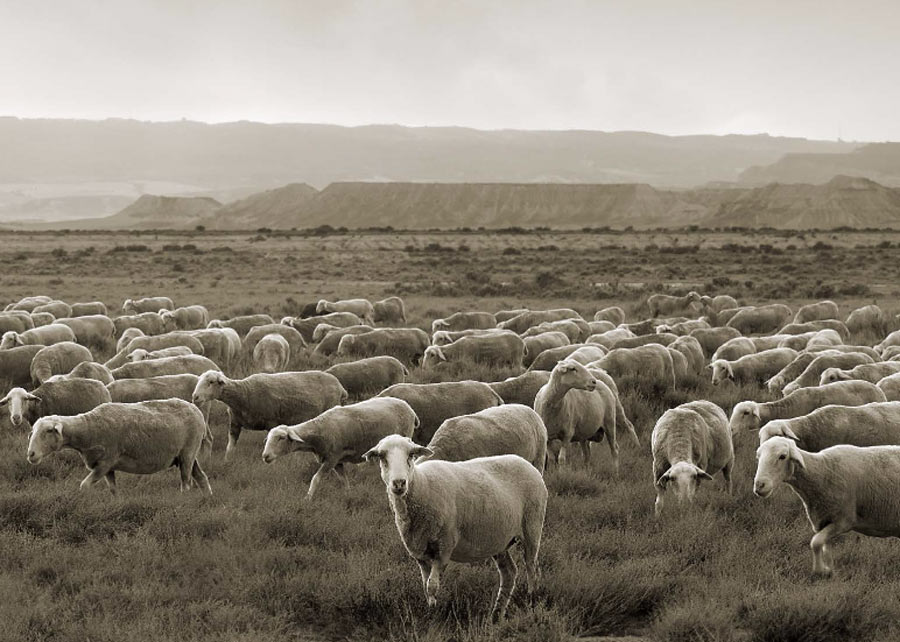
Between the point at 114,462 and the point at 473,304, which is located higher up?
the point at 114,462

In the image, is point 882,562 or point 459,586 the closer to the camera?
point 459,586

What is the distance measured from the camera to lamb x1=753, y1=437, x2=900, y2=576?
7.24 m

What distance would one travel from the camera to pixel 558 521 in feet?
27.3

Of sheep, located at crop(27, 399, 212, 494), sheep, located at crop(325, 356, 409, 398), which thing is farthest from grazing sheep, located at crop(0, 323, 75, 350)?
sheep, located at crop(27, 399, 212, 494)

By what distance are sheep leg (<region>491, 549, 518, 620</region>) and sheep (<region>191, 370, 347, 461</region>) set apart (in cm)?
552

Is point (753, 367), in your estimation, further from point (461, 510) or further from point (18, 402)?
→ point (18, 402)

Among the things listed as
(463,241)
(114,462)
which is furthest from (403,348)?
(463,241)

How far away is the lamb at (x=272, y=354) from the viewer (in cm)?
1689

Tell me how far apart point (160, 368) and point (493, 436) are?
716 centimetres

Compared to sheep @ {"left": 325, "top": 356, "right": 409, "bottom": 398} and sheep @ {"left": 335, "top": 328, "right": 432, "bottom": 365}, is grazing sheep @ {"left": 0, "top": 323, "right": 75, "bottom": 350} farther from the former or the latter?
sheep @ {"left": 325, "top": 356, "right": 409, "bottom": 398}

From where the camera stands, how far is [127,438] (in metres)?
9.38

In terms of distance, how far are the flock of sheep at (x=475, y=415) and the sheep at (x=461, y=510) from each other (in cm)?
1

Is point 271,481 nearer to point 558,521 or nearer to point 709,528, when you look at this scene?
point 558,521

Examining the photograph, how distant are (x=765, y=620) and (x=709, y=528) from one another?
186 centimetres
